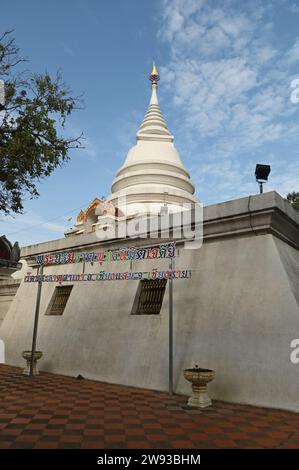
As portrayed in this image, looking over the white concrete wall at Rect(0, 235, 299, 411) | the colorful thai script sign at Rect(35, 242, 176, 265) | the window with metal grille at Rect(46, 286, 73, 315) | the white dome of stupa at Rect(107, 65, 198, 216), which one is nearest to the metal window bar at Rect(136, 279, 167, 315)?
the white concrete wall at Rect(0, 235, 299, 411)

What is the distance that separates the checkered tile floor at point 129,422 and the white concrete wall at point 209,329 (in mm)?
471

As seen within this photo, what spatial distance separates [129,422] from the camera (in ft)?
15.5

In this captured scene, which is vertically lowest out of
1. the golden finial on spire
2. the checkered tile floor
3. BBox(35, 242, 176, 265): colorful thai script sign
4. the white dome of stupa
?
the checkered tile floor

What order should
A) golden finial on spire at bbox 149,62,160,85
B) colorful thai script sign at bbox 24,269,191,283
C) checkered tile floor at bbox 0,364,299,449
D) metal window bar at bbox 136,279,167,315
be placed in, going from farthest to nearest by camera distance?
1. golden finial on spire at bbox 149,62,160,85
2. metal window bar at bbox 136,279,167,315
3. colorful thai script sign at bbox 24,269,191,283
4. checkered tile floor at bbox 0,364,299,449

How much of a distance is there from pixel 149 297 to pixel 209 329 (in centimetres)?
191

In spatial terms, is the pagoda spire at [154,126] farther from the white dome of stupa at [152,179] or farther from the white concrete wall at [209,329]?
the white concrete wall at [209,329]

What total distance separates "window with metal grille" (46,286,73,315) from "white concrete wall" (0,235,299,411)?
0.62 metres

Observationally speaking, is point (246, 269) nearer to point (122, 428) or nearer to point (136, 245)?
point (136, 245)

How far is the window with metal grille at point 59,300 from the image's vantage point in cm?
1032

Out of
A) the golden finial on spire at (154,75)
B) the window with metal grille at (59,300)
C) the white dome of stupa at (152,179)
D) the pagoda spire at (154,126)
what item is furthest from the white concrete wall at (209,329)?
the golden finial on spire at (154,75)

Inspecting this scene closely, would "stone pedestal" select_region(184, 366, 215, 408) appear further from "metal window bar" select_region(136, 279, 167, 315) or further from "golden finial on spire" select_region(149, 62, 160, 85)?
"golden finial on spire" select_region(149, 62, 160, 85)

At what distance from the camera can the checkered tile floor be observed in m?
4.02

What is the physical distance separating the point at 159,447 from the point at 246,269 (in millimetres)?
3898

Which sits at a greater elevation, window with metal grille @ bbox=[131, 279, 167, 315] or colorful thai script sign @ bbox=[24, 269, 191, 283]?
colorful thai script sign @ bbox=[24, 269, 191, 283]
